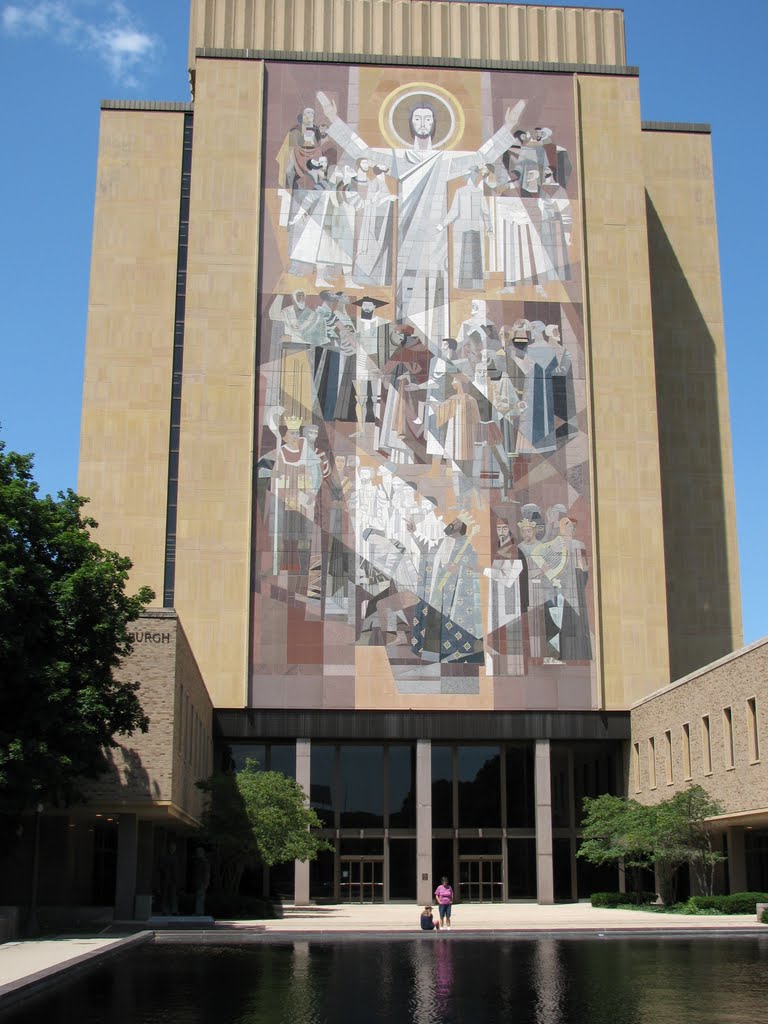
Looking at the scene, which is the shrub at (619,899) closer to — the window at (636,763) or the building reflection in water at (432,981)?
the window at (636,763)

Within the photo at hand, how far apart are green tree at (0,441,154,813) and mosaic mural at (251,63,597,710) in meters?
24.6

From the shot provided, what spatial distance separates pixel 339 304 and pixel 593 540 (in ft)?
57.6

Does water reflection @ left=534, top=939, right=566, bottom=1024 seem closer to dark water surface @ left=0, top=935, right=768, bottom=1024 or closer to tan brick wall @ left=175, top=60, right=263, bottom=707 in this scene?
dark water surface @ left=0, top=935, right=768, bottom=1024

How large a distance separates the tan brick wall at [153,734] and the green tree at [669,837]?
18.8m

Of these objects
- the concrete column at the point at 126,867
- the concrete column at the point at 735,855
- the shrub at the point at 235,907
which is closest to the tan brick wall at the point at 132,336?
the shrub at the point at 235,907

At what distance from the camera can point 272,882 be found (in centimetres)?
6181

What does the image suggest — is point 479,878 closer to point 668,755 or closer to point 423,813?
point 423,813

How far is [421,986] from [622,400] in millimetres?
45945

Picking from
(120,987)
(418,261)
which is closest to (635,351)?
(418,261)

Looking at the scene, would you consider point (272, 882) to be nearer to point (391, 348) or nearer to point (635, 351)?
point (391, 348)

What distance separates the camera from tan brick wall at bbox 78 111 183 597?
65250mm

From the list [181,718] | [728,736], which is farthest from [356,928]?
[728,736]

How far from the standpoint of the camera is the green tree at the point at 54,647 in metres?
34.1

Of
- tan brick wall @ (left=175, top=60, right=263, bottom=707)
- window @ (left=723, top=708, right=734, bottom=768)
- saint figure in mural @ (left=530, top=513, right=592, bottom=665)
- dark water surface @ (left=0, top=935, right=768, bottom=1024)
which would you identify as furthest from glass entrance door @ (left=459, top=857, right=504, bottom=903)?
dark water surface @ (left=0, top=935, right=768, bottom=1024)
